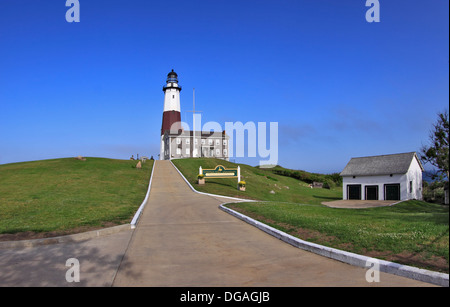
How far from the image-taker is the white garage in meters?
33.1

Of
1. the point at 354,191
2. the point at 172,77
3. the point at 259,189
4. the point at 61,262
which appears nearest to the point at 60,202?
the point at 61,262

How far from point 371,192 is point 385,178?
2.31 metres

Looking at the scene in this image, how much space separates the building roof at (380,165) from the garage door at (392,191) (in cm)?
148

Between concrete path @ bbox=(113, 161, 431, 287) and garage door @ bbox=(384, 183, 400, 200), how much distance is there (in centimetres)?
2764

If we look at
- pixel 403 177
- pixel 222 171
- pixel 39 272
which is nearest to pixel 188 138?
pixel 222 171

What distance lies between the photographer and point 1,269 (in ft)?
22.1

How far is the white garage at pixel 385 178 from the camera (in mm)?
33116

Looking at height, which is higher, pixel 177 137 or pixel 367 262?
pixel 177 137

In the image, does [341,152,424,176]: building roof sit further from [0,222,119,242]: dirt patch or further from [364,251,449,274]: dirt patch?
[0,222,119,242]: dirt patch

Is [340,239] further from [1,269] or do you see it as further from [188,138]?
[188,138]

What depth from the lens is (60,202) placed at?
688 inches

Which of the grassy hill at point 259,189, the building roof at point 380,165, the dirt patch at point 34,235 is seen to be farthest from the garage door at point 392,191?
the dirt patch at point 34,235

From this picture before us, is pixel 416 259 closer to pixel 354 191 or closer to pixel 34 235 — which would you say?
pixel 34 235
